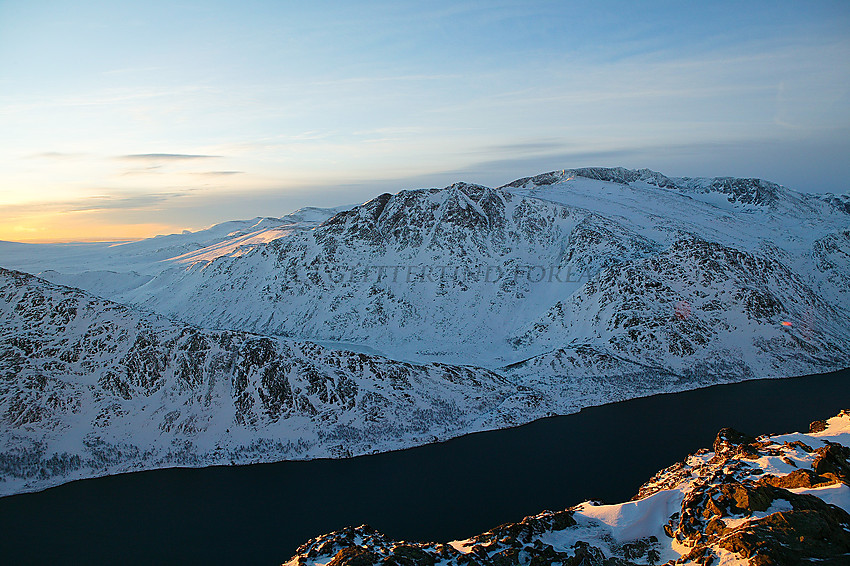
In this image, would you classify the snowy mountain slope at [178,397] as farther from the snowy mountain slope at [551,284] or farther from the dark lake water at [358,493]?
the snowy mountain slope at [551,284]

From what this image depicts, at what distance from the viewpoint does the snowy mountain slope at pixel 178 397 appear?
59812mm

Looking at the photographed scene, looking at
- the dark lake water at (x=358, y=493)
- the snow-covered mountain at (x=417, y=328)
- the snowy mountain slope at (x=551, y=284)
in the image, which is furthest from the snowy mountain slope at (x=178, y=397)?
the snowy mountain slope at (x=551, y=284)

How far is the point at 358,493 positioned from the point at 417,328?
58.7m

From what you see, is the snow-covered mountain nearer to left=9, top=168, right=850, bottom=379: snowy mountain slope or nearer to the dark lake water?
left=9, top=168, right=850, bottom=379: snowy mountain slope

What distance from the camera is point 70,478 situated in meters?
56.7

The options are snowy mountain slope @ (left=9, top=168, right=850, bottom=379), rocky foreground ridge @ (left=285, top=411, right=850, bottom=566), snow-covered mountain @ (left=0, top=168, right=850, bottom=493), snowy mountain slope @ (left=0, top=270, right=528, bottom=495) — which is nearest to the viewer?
rocky foreground ridge @ (left=285, top=411, right=850, bottom=566)

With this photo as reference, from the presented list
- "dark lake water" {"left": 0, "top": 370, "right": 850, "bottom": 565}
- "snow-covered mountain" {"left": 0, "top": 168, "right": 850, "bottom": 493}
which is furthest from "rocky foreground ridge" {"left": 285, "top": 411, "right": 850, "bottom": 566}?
"snow-covered mountain" {"left": 0, "top": 168, "right": 850, "bottom": 493}

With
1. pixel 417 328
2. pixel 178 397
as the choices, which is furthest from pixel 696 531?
pixel 417 328

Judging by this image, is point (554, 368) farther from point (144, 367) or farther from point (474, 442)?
point (144, 367)

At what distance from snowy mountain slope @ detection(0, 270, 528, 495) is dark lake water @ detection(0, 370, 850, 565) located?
3.15 metres

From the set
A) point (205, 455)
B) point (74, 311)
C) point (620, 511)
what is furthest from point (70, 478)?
Result: point (620, 511)

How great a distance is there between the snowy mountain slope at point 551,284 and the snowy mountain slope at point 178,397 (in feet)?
84.5

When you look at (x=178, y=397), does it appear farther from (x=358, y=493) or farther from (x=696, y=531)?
(x=696, y=531)

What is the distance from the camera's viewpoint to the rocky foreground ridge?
25.7 m
